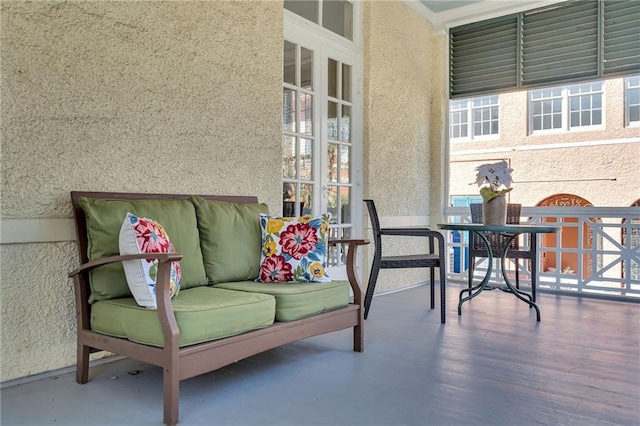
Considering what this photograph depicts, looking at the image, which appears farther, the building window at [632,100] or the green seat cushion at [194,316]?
the building window at [632,100]

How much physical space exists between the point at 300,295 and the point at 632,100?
30.9 ft

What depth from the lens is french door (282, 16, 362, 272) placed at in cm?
396

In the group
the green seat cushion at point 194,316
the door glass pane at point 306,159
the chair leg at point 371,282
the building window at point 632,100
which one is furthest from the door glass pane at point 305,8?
the building window at point 632,100

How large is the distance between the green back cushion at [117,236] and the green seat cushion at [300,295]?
0.20m

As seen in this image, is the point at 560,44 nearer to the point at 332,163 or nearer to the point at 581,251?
the point at 581,251

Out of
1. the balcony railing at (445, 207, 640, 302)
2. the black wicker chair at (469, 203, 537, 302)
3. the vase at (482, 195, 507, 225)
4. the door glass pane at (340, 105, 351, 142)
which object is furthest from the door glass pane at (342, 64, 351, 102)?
the balcony railing at (445, 207, 640, 302)

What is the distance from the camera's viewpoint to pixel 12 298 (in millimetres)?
2223

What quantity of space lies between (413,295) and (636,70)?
3.01 metres

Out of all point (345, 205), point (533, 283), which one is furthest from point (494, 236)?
point (345, 205)

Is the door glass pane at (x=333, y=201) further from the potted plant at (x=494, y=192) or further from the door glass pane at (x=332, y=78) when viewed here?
the potted plant at (x=494, y=192)

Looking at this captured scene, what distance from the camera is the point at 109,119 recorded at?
8.48 ft

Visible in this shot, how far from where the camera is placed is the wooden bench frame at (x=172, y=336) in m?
1.81

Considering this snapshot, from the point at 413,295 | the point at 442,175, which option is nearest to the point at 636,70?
the point at 442,175

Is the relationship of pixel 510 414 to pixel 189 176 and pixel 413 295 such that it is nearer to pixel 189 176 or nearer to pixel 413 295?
pixel 189 176
